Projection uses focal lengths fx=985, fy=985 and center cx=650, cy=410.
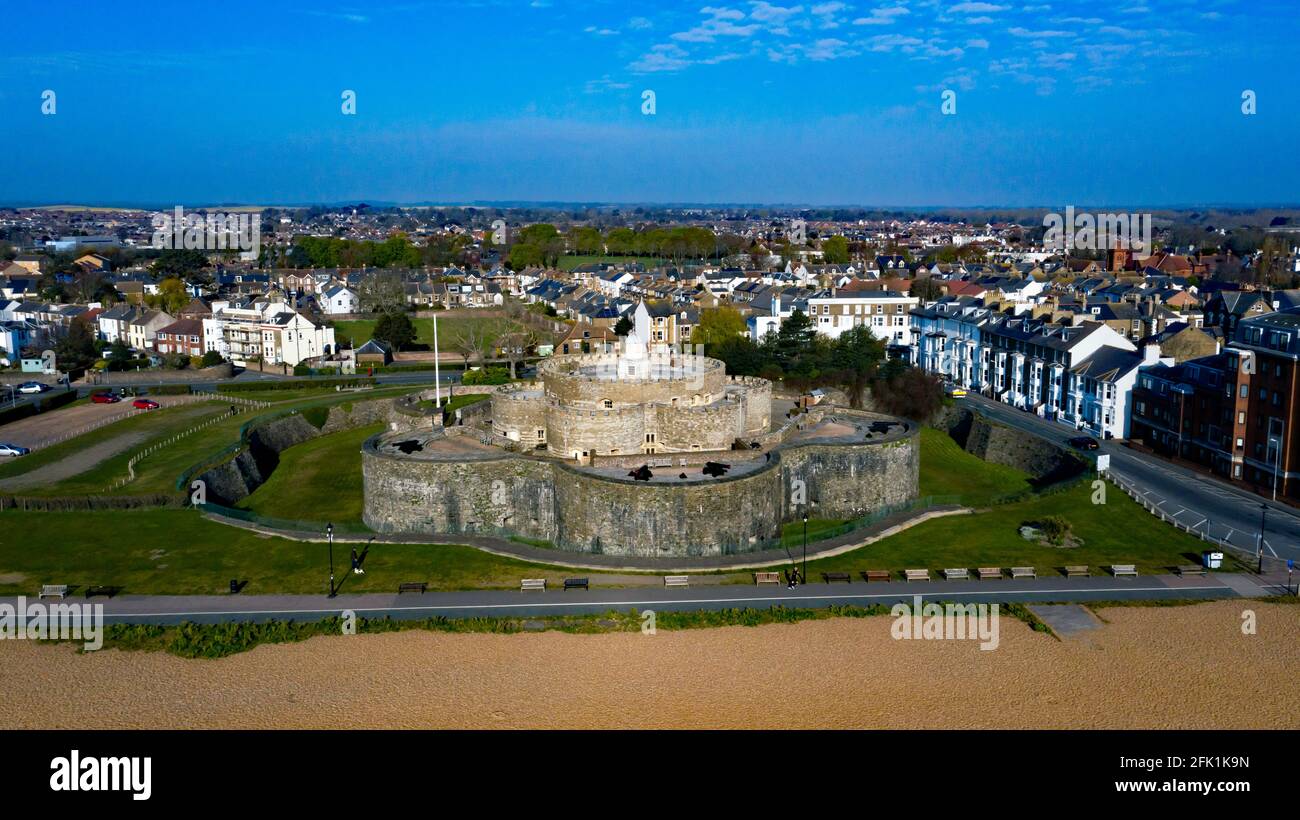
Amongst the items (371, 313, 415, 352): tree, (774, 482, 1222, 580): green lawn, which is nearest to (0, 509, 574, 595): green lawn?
(774, 482, 1222, 580): green lawn

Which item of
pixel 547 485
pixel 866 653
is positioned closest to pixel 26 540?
pixel 547 485

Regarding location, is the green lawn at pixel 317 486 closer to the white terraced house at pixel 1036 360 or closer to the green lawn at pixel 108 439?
the green lawn at pixel 108 439

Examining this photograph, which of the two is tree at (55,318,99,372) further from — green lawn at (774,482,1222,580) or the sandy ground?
green lawn at (774,482,1222,580)

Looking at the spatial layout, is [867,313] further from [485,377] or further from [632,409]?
[632,409]

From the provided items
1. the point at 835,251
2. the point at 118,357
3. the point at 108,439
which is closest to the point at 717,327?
the point at 108,439

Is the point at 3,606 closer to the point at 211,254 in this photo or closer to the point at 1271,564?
the point at 1271,564

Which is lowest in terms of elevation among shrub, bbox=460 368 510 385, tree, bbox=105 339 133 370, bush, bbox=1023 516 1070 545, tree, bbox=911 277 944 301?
bush, bbox=1023 516 1070 545

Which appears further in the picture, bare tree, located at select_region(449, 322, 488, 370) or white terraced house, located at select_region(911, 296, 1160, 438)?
bare tree, located at select_region(449, 322, 488, 370)
